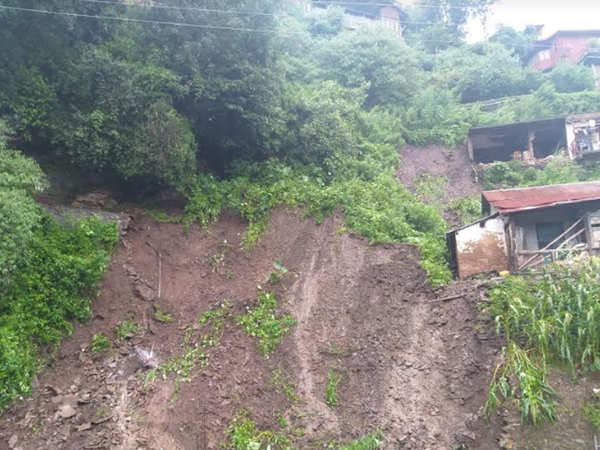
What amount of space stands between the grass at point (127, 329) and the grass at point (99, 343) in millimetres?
319

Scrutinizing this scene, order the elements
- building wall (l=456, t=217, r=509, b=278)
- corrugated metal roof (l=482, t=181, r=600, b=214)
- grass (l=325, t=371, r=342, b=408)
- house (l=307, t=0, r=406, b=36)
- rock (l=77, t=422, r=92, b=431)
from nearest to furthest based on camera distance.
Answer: rock (l=77, t=422, r=92, b=431), grass (l=325, t=371, r=342, b=408), corrugated metal roof (l=482, t=181, r=600, b=214), building wall (l=456, t=217, r=509, b=278), house (l=307, t=0, r=406, b=36)

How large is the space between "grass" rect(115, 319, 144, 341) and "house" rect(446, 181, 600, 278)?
27.3 feet

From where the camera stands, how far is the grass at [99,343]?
10.6 m

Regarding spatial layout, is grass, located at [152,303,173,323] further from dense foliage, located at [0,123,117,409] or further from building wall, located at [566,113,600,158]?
building wall, located at [566,113,600,158]

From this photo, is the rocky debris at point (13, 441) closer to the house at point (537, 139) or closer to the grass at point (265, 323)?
the grass at point (265, 323)

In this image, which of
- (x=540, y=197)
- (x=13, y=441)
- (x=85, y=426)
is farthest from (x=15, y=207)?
(x=540, y=197)

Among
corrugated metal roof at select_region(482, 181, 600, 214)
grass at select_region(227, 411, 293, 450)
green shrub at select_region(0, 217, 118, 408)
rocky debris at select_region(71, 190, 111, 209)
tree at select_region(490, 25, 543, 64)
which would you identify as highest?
tree at select_region(490, 25, 543, 64)

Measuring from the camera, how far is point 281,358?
10984mm

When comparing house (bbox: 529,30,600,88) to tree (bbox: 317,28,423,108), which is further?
house (bbox: 529,30,600,88)

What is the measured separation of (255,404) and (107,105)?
8703 millimetres

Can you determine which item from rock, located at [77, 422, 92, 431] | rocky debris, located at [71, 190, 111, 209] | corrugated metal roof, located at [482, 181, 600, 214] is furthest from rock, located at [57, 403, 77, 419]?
corrugated metal roof, located at [482, 181, 600, 214]

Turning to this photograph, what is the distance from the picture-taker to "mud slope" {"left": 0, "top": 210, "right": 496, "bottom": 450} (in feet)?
29.8

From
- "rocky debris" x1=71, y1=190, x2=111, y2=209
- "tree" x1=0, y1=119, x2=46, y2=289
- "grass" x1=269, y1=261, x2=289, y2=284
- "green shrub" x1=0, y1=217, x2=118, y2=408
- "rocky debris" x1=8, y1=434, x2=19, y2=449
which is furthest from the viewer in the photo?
"rocky debris" x1=71, y1=190, x2=111, y2=209

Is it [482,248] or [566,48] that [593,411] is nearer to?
[482,248]
